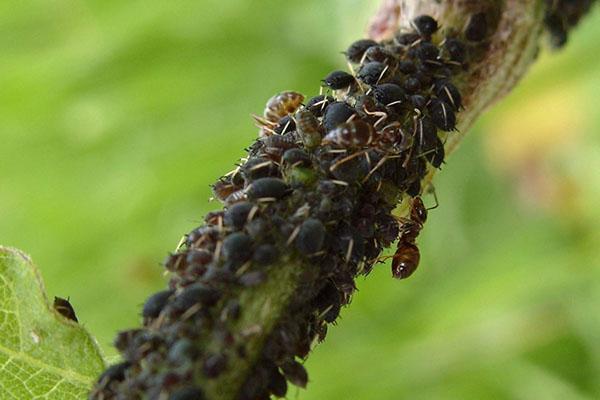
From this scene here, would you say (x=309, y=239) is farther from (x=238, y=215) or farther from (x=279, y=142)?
(x=279, y=142)

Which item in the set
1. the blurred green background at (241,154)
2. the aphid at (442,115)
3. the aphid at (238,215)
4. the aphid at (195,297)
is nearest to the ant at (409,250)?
the aphid at (442,115)

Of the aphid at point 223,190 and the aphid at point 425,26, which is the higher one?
the aphid at point 425,26

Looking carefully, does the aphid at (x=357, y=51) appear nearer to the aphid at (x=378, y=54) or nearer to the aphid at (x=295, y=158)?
the aphid at (x=378, y=54)

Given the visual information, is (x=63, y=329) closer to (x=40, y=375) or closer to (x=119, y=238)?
(x=40, y=375)

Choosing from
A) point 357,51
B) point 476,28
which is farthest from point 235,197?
point 476,28

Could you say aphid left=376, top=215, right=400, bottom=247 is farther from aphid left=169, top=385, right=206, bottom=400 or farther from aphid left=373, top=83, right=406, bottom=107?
aphid left=169, top=385, right=206, bottom=400

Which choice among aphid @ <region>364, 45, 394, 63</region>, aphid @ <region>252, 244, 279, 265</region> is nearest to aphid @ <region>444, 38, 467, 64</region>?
aphid @ <region>364, 45, 394, 63</region>

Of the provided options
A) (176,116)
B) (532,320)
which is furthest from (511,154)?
(176,116)
